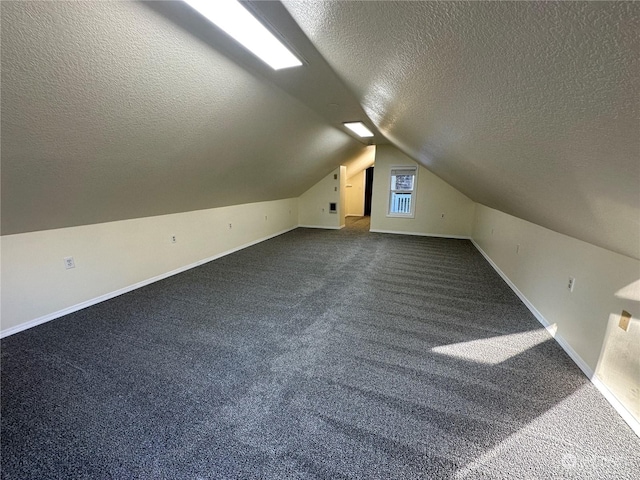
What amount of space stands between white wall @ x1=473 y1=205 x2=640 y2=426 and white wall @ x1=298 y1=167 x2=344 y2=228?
4.41 meters

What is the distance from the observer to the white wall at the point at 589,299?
1496mm

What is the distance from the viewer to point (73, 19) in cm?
121

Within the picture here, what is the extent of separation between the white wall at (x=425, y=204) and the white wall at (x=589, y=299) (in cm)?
313

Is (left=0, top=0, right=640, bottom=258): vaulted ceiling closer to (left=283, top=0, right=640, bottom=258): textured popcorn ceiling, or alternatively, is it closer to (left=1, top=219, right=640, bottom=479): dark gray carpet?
(left=283, top=0, right=640, bottom=258): textured popcorn ceiling

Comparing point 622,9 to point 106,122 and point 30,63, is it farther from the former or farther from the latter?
point 106,122

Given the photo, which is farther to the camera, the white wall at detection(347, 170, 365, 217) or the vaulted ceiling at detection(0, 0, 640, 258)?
the white wall at detection(347, 170, 365, 217)

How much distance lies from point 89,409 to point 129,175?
1.82 metres

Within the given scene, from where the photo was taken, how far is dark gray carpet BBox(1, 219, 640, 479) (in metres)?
1.24

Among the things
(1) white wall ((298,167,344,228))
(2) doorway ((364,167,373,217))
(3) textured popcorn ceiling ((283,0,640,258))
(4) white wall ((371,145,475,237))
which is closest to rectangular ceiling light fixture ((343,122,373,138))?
(4) white wall ((371,145,475,237))

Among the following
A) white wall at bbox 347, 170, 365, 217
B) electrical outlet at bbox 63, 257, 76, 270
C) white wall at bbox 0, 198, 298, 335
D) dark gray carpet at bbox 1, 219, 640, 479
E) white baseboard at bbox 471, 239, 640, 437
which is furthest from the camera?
white wall at bbox 347, 170, 365, 217

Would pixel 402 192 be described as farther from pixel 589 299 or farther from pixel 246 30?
pixel 246 30

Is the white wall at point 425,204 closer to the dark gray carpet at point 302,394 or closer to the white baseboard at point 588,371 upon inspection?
the white baseboard at point 588,371

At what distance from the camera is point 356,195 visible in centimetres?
928

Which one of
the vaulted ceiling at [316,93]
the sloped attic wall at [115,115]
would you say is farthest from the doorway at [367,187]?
the vaulted ceiling at [316,93]
